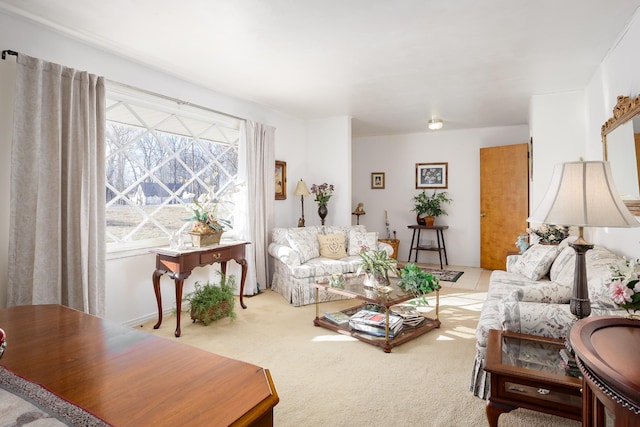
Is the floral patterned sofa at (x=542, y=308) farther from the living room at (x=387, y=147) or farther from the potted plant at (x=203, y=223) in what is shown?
the potted plant at (x=203, y=223)

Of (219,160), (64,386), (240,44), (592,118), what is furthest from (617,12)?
(219,160)

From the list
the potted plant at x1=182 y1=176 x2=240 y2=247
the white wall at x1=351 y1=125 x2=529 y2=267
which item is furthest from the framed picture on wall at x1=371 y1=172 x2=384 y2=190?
the potted plant at x1=182 y1=176 x2=240 y2=247

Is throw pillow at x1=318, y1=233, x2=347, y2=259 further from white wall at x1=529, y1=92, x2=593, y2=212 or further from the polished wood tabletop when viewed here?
the polished wood tabletop

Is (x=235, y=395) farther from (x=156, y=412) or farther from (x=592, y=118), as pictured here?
(x=592, y=118)

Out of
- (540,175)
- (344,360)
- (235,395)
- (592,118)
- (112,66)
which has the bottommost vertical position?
(344,360)

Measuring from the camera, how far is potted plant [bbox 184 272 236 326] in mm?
3461

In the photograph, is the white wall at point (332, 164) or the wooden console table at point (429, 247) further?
the wooden console table at point (429, 247)

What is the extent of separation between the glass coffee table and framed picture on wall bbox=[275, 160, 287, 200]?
6.90ft

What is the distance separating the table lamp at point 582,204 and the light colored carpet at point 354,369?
0.84m

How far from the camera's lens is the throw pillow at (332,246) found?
4730 millimetres

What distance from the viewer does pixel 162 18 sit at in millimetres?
2566

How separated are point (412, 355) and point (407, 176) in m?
4.62

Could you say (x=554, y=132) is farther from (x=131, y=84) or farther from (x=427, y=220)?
(x=131, y=84)

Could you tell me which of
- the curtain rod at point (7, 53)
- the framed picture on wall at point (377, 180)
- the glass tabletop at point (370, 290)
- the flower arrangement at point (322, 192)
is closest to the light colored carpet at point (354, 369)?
the glass tabletop at point (370, 290)
